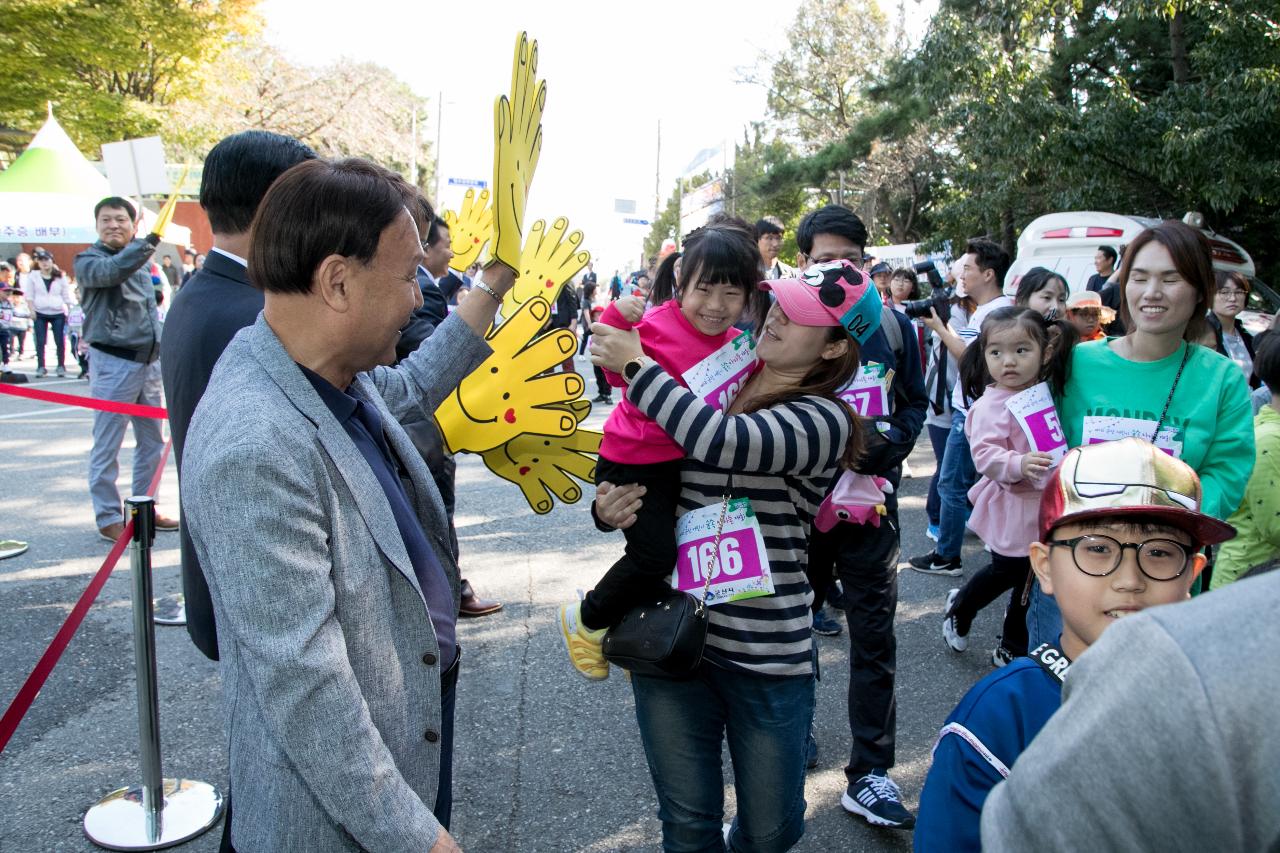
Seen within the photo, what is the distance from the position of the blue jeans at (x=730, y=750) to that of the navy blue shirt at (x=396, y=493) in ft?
1.97

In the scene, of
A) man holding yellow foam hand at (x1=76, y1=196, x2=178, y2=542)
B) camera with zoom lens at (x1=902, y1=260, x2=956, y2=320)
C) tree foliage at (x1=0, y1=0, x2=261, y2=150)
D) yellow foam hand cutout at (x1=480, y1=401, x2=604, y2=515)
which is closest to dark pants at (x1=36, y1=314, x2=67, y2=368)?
tree foliage at (x1=0, y1=0, x2=261, y2=150)

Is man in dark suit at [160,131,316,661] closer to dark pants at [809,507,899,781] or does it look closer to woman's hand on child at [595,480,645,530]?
woman's hand on child at [595,480,645,530]

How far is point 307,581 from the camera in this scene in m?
1.27

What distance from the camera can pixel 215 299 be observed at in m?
2.03

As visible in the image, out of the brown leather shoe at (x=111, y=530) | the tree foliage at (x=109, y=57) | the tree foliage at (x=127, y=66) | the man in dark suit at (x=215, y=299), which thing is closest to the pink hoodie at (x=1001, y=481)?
the man in dark suit at (x=215, y=299)

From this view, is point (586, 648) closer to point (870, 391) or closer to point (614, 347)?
point (614, 347)

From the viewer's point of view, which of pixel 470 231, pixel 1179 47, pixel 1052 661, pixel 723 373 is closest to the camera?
pixel 1052 661

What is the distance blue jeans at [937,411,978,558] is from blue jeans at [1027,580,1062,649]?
8.58ft

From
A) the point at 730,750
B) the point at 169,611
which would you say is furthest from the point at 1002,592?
the point at 169,611

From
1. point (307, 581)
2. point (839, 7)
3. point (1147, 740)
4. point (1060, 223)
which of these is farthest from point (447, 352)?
point (839, 7)

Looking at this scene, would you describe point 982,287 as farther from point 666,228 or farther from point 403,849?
point 666,228

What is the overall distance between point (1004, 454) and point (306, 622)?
9.11ft

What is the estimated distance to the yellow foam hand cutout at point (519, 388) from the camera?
2.86 metres

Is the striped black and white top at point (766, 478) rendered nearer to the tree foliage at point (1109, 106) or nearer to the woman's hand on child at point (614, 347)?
the woman's hand on child at point (614, 347)
